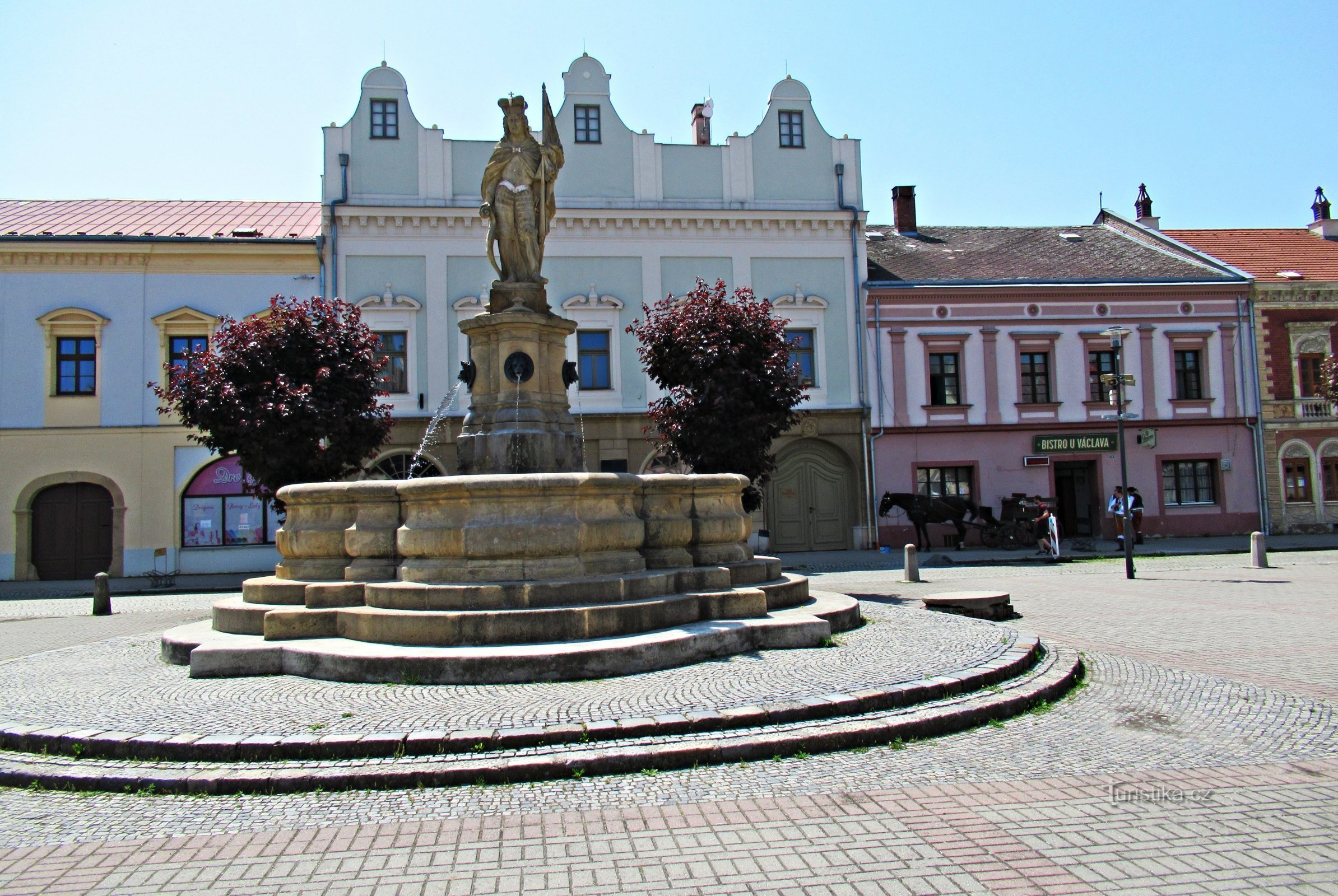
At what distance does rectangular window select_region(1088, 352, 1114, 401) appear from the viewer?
93.5 feet

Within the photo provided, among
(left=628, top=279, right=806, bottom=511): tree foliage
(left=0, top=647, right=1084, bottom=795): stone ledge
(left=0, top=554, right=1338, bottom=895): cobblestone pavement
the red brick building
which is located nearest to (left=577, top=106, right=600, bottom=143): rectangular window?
(left=628, top=279, right=806, bottom=511): tree foliage

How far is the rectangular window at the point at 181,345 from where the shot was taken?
25.0m

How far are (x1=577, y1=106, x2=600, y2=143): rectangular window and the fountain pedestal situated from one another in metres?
17.5

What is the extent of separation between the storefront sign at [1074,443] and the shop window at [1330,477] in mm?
6887

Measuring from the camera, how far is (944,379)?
1107 inches

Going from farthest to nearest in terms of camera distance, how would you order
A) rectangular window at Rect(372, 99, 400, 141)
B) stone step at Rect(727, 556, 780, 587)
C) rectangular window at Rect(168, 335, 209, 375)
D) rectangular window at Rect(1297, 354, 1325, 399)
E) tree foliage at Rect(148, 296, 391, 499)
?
rectangular window at Rect(1297, 354, 1325, 399)
rectangular window at Rect(372, 99, 400, 141)
rectangular window at Rect(168, 335, 209, 375)
tree foliage at Rect(148, 296, 391, 499)
stone step at Rect(727, 556, 780, 587)

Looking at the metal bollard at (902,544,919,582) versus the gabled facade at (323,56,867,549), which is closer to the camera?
the metal bollard at (902,544,919,582)

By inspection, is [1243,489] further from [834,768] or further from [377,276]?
[834,768]

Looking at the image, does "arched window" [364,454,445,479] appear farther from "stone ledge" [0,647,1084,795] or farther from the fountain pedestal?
"stone ledge" [0,647,1084,795]

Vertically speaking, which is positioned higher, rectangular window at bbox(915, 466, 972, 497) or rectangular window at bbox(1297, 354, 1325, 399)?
rectangular window at bbox(1297, 354, 1325, 399)

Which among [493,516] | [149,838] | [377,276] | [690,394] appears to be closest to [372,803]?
[149,838]

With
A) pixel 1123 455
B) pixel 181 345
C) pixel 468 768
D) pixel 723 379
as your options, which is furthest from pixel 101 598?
pixel 1123 455

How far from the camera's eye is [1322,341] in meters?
29.2

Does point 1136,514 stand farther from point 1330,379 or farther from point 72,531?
point 72,531
